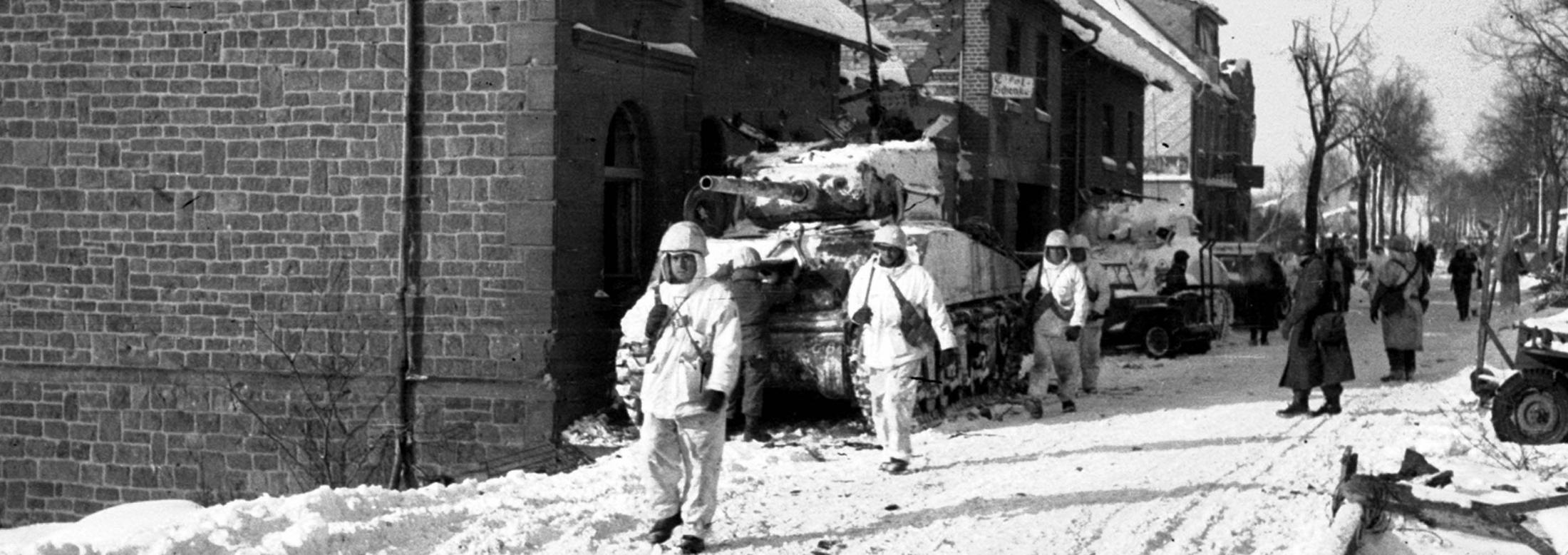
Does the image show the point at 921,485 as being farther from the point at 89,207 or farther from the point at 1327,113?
the point at 1327,113

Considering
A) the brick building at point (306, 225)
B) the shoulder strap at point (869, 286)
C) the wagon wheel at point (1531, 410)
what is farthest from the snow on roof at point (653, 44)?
the wagon wheel at point (1531, 410)

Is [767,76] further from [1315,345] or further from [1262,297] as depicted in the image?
[1315,345]

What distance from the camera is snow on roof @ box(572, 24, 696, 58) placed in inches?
593

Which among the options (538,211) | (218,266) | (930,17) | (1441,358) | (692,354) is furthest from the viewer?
(930,17)

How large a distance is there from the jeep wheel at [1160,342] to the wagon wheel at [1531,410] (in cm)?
1004

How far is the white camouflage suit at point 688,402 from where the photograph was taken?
8789 millimetres

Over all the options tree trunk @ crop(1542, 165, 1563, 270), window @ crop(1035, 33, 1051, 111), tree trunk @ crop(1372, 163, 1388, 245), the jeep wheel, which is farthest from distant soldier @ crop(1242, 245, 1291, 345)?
tree trunk @ crop(1372, 163, 1388, 245)

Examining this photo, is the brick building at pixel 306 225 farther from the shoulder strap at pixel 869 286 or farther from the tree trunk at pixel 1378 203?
the tree trunk at pixel 1378 203

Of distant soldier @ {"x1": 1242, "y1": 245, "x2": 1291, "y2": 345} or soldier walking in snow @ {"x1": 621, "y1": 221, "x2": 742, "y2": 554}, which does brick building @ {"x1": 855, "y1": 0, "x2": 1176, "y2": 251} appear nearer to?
distant soldier @ {"x1": 1242, "y1": 245, "x2": 1291, "y2": 345}

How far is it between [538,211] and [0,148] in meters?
5.47

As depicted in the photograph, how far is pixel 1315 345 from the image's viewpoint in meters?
14.3

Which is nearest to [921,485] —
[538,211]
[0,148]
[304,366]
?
[538,211]

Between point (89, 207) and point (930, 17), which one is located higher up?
point (930, 17)

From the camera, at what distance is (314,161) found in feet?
50.9
